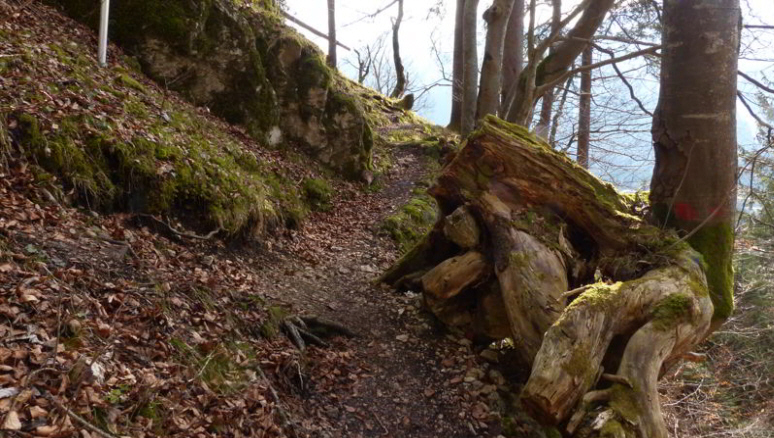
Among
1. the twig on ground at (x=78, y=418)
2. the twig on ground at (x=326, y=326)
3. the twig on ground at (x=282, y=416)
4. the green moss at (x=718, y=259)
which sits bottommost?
the twig on ground at (x=282, y=416)

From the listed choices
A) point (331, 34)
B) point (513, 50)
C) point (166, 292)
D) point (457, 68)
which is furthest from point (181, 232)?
point (331, 34)

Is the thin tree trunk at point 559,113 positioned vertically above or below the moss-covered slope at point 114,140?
above

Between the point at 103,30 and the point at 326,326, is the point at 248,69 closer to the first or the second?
the point at 103,30

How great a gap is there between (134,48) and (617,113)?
825 centimetres

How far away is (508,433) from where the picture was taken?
3984 millimetres

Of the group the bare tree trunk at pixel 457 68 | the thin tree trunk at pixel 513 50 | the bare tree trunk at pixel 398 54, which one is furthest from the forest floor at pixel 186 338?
the bare tree trunk at pixel 398 54

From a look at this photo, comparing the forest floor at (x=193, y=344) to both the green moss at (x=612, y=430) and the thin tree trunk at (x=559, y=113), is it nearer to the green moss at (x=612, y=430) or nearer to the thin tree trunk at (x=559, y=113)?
the green moss at (x=612, y=430)

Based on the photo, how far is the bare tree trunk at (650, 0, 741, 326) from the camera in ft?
14.3

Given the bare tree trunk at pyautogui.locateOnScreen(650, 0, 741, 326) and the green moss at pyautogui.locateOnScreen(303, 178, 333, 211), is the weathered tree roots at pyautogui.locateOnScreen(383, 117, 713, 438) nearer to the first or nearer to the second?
the bare tree trunk at pyautogui.locateOnScreen(650, 0, 741, 326)

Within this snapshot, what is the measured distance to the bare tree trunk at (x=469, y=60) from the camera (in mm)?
9547

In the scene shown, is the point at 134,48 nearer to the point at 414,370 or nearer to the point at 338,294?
the point at 338,294

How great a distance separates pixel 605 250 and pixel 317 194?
17.2 ft

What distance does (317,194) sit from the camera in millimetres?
8656

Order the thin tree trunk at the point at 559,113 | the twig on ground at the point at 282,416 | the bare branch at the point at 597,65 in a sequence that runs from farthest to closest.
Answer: the thin tree trunk at the point at 559,113, the bare branch at the point at 597,65, the twig on ground at the point at 282,416
